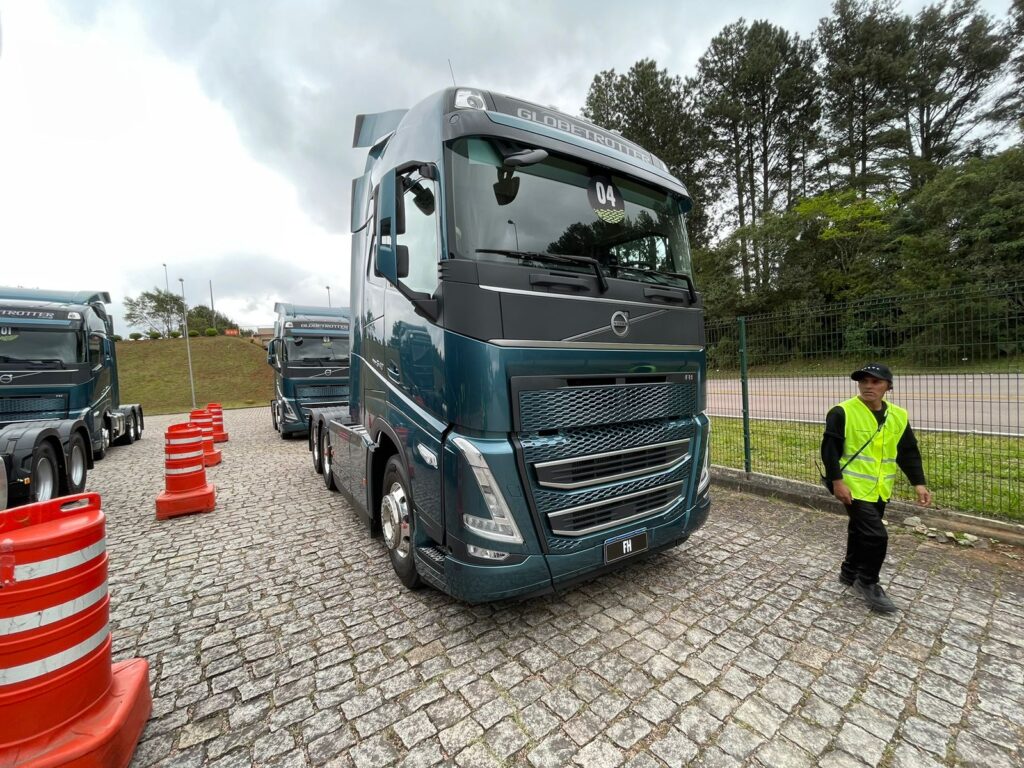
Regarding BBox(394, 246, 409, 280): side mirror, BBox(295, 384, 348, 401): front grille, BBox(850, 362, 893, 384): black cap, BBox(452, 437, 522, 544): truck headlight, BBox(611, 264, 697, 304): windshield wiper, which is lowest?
BBox(452, 437, 522, 544): truck headlight

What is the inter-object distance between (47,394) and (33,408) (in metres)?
0.28

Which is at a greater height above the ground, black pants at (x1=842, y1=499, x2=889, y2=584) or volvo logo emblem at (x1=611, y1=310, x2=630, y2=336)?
volvo logo emblem at (x1=611, y1=310, x2=630, y2=336)

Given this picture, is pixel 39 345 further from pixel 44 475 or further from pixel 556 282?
pixel 556 282

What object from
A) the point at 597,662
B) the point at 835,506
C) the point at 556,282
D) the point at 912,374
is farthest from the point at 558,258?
the point at 912,374

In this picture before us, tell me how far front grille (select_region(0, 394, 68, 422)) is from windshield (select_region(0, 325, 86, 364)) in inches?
25.1

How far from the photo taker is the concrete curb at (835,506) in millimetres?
3875

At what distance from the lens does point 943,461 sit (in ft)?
16.9

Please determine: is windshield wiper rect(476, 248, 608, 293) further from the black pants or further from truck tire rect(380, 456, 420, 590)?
the black pants

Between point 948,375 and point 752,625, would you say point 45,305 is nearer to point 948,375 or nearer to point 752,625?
point 752,625

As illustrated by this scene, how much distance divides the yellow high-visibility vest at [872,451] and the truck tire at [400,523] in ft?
10.3

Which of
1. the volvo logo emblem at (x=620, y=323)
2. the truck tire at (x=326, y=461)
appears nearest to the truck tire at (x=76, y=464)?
the truck tire at (x=326, y=461)

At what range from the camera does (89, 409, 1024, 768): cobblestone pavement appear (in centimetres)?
203

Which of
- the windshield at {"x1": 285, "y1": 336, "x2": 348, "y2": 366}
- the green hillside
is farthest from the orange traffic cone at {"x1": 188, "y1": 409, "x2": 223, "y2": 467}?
the green hillside

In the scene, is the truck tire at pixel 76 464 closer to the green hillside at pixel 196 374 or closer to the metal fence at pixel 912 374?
the metal fence at pixel 912 374
